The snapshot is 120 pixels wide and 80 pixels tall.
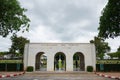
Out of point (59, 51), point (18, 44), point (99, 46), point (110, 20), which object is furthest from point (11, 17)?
point (99, 46)

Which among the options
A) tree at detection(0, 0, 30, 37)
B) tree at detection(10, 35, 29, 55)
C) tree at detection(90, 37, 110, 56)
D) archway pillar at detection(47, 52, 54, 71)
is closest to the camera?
tree at detection(0, 0, 30, 37)

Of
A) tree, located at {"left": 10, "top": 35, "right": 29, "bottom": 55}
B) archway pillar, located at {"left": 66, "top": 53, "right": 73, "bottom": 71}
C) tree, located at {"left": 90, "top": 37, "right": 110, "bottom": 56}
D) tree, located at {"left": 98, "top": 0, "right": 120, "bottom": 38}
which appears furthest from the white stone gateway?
tree, located at {"left": 90, "top": 37, "right": 110, "bottom": 56}

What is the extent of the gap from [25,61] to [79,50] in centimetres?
906

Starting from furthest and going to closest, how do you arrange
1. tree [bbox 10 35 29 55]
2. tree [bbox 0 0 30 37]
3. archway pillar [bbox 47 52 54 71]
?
tree [bbox 10 35 29 55] < archway pillar [bbox 47 52 54 71] < tree [bbox 0 0 30 37]

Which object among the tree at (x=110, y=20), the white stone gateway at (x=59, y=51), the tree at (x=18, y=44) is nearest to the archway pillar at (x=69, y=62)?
the white stone gateway at (x=59, y=51)

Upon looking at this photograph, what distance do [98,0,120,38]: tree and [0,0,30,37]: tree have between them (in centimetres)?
679

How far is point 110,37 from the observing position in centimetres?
→ 2212

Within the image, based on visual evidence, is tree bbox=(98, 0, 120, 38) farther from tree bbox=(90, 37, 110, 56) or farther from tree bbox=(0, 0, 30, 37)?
tree bbox=(90, 37, 110, 56)

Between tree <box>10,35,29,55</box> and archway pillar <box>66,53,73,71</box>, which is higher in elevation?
tree <box>10,35,29,55</box>

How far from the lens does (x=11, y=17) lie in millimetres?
17484

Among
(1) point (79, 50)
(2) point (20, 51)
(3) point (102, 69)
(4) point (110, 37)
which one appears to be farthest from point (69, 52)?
(2) point (20, 51)

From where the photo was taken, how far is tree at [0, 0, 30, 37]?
1670cm

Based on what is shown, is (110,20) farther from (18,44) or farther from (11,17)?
(18,44)

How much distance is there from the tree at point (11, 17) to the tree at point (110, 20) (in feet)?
22.3
